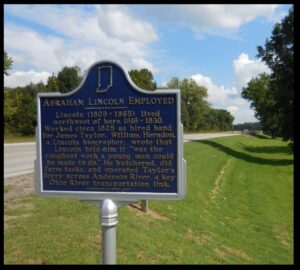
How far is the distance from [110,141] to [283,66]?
1012 inches

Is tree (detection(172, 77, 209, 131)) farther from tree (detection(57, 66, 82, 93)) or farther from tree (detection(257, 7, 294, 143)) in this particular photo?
tree (detection(257, 7, 294, 143))

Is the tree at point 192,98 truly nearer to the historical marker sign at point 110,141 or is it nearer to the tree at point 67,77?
the tree at point 67,77

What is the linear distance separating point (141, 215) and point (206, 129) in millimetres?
97094

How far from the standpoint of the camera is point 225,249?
25.0ft

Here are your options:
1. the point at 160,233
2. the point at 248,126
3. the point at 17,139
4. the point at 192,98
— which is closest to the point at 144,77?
the point at 17,139

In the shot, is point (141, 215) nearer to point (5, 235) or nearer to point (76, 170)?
point (5, 235)

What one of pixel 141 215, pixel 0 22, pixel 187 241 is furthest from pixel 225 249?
pixel 0 22

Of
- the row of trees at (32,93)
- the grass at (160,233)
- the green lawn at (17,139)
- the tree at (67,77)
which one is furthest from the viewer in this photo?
the tree at (67,77)

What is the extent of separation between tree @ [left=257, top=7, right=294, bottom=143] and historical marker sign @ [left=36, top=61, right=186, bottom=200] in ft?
78.7

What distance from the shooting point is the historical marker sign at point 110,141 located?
178 inches

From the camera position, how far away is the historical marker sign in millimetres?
4512

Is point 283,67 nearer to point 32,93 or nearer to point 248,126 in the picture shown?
point 32,93

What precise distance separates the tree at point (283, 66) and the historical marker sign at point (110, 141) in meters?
24.0

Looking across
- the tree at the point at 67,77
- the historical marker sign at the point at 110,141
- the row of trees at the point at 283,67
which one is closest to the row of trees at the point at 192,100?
the tree at the point at 67,77
